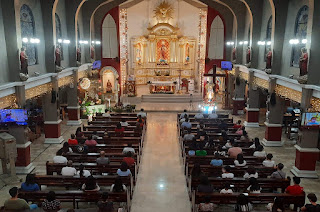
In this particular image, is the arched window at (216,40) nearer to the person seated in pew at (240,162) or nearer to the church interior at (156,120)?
the church interior at (156,120)

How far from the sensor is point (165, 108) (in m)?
23.9

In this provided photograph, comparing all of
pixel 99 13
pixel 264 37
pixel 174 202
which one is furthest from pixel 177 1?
pixel 174 202

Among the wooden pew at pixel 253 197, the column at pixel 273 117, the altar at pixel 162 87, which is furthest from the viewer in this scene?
the altar at pixel 162 87

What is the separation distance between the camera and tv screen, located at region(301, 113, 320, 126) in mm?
11188

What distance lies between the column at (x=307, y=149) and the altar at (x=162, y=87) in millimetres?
15718

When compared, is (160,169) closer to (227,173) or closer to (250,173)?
(227,173)

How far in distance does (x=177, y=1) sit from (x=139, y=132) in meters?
17.3

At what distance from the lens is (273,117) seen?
15664mm

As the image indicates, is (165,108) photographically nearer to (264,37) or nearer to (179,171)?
(264,37)

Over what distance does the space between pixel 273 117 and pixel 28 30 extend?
12.3m

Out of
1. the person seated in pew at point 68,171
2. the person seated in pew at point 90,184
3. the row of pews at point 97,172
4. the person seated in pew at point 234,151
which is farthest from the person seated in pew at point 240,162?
the person seated in pew at point 68,171

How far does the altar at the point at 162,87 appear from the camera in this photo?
87.7 feet

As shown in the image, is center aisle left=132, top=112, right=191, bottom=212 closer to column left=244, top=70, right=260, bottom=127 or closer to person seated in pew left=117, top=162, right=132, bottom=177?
person seated in pew left=117, top=162, right=132, bottom=177

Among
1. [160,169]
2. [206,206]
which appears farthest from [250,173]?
[160,169]
